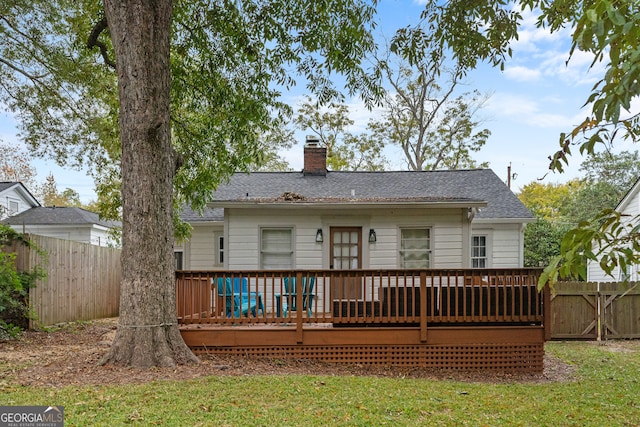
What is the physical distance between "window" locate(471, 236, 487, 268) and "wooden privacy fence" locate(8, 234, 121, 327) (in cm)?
969

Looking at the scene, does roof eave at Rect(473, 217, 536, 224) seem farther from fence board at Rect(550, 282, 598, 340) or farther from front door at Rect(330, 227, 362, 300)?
front door at Rect(330, 227, 362, 300)

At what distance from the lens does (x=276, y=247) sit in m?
11.1

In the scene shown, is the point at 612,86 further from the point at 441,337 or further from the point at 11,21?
the point at 11,21

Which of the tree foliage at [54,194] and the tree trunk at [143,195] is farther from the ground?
the tree foliage at [54,194]

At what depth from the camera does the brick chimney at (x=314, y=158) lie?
1488 centimetres

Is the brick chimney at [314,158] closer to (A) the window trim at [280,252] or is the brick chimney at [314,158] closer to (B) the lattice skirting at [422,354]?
(A) the window trim at [280,252]

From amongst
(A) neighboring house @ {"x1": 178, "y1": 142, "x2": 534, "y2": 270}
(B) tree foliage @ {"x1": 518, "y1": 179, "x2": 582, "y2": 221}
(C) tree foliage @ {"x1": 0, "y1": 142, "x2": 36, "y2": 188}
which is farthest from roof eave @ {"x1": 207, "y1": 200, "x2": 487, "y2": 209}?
(B) tree foliage @ {"x1": 518, "y1": 179, "x2": 582, "y2": 221}

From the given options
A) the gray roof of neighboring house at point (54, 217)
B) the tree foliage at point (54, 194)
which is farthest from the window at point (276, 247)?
the tree foliage at point (54, 194)

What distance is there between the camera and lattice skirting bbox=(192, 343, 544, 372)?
24.3ft

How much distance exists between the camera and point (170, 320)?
6.76 m

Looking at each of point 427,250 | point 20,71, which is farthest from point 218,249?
point 20,71

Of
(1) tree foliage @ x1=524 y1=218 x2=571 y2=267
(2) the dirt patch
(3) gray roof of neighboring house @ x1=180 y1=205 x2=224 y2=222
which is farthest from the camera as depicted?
(1) tree foliage @ x1=524 y1=218 x2=571 y2=267

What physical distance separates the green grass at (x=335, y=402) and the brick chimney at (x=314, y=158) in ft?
30.0

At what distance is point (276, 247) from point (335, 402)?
639 cm
